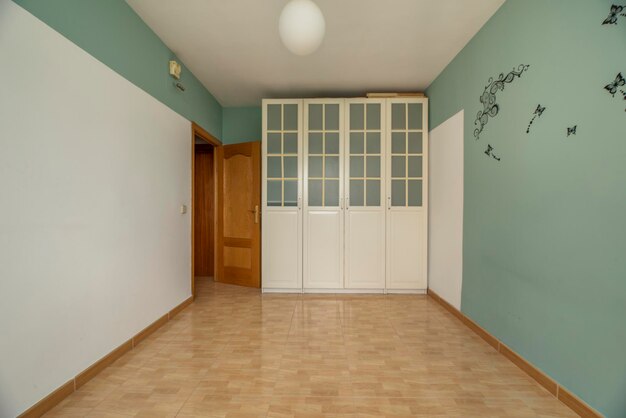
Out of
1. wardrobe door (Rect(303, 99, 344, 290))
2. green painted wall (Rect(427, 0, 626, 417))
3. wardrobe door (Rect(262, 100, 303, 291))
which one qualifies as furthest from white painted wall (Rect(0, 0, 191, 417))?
green painted wall (Rect(427, 0, 626, 417))

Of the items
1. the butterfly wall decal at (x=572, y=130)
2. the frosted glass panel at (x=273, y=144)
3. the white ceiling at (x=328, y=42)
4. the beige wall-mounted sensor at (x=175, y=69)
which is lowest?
the butterfly wall decal at (x=572, y=130)

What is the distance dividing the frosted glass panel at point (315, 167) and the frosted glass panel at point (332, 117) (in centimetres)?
41

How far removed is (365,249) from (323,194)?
2.88ft

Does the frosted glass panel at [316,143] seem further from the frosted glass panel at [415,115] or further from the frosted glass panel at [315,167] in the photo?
the frosted glass panel at [415,115]

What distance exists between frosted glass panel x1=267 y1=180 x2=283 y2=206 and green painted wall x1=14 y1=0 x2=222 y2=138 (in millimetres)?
1252

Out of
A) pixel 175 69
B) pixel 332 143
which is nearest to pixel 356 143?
pixel 332 143

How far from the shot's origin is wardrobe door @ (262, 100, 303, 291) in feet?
13.9

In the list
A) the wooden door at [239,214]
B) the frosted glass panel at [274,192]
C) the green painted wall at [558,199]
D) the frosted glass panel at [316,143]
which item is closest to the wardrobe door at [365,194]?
the frosted glass panel at [316,143]

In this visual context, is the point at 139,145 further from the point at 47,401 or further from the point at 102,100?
the point at 47,401

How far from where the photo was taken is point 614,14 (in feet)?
5.09

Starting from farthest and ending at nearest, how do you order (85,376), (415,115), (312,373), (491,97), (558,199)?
(415,115) → (491,97) → (312,373) → (85,376) → (558,199)

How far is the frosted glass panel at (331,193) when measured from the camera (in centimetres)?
423

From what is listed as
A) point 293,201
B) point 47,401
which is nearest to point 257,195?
point 293,201

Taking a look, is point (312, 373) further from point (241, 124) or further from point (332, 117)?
point (241, 124)
